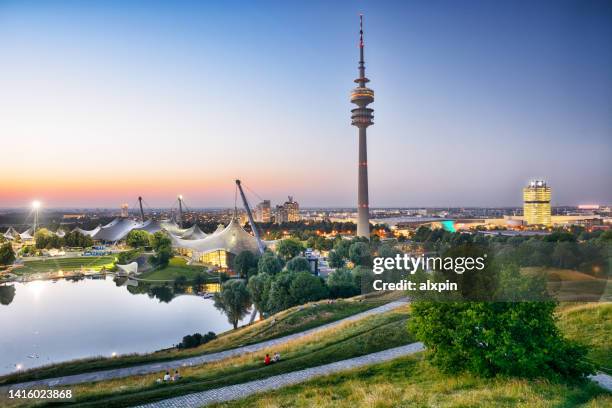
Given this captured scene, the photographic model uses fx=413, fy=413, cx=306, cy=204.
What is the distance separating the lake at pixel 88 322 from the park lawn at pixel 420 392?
14.6m

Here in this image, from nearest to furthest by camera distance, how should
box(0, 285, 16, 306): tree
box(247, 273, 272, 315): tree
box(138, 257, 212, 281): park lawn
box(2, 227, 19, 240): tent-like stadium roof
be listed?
box(247, 273, 272, 315): tree, box(0, 285, 16, 306): tree, box(138, 257, 212, 281): park lawn, box(2, 227, 19, 240): tent-like stadium roof

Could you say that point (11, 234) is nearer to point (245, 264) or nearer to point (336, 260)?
point (245, 264)

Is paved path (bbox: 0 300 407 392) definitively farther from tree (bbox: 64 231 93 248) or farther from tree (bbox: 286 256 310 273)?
tree (bbox: 64 231 93 248)

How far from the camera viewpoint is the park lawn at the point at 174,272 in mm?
42844

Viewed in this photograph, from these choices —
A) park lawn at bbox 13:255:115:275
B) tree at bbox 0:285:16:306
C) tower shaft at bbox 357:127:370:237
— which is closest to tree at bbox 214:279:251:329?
tree at bbox 0:285:16:306

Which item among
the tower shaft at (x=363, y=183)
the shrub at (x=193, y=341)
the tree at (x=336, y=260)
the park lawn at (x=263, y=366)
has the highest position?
the tower shaft at (x=363, y=183)

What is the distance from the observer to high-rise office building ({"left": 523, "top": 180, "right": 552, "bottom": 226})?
6244cm

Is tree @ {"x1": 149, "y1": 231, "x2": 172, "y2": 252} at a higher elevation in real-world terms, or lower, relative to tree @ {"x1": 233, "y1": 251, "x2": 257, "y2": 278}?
higher

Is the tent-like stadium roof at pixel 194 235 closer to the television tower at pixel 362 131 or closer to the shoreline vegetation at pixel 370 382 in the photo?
the television tower at pixel 362 131

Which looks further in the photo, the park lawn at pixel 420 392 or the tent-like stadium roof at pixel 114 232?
the tent-like stadium roof at pixel 114 232

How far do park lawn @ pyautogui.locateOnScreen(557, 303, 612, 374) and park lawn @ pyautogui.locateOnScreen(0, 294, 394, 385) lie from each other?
8.70 metres

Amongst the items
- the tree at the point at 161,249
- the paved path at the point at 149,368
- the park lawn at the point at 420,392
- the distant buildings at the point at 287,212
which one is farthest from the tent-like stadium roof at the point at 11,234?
the distant buildings at the point at 287,212

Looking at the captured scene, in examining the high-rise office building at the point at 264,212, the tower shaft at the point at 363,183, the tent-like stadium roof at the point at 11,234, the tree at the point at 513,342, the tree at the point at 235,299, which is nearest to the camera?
the tree at the point at 513,342

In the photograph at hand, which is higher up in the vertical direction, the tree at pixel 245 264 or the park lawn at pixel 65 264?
the tree at pixel 245 264
